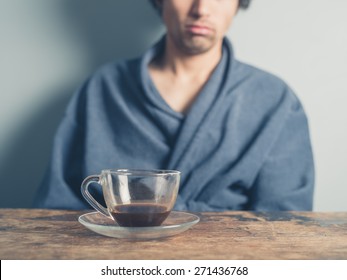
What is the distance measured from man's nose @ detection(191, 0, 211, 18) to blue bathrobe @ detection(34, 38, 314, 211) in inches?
4.7

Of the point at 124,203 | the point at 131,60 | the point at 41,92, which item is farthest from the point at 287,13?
the point at 124,203

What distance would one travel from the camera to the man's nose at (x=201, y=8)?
1013mm

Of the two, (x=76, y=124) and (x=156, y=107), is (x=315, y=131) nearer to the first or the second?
(x=156, y=107)

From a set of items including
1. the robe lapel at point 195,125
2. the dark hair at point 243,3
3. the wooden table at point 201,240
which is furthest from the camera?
the dark hair at point 243,3

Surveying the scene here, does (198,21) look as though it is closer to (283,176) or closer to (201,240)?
(283,176)

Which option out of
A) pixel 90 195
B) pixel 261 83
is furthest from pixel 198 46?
pixel 90 195

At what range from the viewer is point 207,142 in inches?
38.4

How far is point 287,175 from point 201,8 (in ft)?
1.39

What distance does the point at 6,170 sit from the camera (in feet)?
3.92

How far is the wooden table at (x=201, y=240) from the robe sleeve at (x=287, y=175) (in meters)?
0.23

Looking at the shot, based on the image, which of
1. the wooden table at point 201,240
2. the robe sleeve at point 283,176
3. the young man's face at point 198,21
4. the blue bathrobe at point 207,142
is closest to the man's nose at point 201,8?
the young man's face at point 198,21

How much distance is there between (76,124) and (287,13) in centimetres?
61

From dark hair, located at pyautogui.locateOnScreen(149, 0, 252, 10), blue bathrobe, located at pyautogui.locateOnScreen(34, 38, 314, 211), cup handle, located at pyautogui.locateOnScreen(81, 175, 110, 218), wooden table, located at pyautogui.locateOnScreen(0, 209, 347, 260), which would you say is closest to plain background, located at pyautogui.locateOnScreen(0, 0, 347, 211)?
dark hair, located at pyautogui.locateOnScreen(149, 0, 252, 10)

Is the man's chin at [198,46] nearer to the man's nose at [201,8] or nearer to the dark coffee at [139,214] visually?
the man's nose at [201,8]
